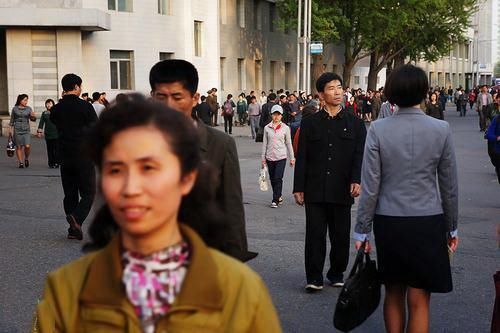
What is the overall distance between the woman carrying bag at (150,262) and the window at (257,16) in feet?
153

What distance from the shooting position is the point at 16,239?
991 centimetres

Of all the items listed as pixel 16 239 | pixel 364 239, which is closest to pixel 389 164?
pixel 364 239

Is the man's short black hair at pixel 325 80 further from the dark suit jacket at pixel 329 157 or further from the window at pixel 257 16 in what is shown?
the window at pixel 257 16

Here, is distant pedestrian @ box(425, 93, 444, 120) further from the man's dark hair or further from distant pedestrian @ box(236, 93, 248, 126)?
distant pedestrian @ box(236, 93, 248, 126)

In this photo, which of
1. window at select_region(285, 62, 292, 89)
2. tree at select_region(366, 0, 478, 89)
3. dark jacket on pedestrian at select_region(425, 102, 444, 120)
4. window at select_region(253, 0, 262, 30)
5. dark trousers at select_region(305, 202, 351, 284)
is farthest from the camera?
window at select_region(285, 62, 292, 89)

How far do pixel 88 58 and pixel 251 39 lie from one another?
1536cm

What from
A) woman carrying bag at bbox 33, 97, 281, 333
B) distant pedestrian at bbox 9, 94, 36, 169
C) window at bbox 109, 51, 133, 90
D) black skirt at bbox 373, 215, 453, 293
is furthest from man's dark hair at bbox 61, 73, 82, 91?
window at bbox 109, 51, 133, 90

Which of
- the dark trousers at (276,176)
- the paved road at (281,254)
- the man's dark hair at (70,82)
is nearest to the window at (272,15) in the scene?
the paved road at (281,254)

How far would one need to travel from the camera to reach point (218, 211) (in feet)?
7.82

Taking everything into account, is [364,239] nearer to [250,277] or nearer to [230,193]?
[230,193]

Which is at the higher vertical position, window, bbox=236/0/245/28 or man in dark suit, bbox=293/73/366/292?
window, bbox=236/0/245/28

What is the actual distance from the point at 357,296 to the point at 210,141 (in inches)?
57.9

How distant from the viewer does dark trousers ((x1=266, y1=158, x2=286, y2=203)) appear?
41.2ft

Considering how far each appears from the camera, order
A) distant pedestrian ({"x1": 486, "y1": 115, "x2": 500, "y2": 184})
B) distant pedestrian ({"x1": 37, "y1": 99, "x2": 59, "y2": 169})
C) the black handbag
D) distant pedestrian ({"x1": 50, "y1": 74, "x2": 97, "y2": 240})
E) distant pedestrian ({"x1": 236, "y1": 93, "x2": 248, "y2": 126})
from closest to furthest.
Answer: the black handbag → distant pedestrian ({"x1": 50, "y1": 74, "x2": 97, "y2": 240}) → distant pedestrian ({"x1": 486, "y1": 115, "x2": 500, "y2": 184}) → distant pedestrian ({"x1": 37, "y1": 99, "x2": 59, "y2": 169}) → distant pedestrian ({"x1": 236, "y1": 93, "x2": 248, "y2": 126})
